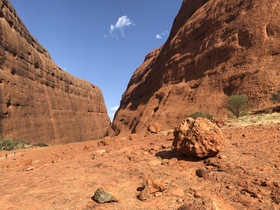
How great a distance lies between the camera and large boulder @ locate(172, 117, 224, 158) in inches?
257

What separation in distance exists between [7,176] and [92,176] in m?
3.55

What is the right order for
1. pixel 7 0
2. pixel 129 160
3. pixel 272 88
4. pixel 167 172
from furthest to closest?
1. pixel 7 0
2. pixel 272 88
3. pixel 129 160
4. pixel 167 172

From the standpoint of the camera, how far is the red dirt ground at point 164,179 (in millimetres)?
4688

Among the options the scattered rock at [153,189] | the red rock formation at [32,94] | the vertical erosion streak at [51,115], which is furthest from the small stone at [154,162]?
the vertical erosion streak at [51,115]

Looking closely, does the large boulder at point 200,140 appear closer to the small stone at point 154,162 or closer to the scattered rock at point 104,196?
the small stone at point 154,162

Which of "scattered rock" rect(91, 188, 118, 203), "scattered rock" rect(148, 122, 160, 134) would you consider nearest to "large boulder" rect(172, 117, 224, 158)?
Result: "scattered rock" rect(91, 188, 118, 203)

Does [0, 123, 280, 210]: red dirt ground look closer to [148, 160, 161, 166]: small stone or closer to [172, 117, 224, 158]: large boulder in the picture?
[148, 160, 161, 166]: small stone

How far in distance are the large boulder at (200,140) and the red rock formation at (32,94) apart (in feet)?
79.8

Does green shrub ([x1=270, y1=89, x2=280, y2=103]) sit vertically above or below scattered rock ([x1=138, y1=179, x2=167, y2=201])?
above

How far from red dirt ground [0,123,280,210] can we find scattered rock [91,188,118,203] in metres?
0.10

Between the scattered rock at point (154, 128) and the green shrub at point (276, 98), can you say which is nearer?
the scattered rock at point (154, 128)

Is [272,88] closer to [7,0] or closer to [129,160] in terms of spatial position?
[129,160]

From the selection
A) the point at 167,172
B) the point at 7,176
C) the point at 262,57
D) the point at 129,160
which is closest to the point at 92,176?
the point at 129,160

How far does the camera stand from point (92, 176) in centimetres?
684
